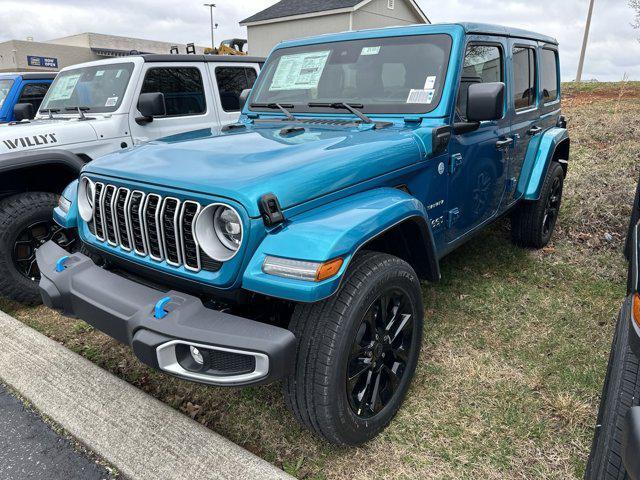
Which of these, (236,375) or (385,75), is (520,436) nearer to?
(236,375)

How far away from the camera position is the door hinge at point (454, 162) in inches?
120

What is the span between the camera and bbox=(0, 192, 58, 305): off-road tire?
3.71m

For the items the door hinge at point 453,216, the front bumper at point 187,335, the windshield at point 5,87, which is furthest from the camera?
the windshield at point 5,87

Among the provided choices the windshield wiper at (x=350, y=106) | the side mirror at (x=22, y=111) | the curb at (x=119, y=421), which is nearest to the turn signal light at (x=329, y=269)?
the curb at (x=119, y=421)

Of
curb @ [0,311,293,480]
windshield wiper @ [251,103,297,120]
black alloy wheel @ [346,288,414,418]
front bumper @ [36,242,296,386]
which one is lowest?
curb @ [0,311,293,480]

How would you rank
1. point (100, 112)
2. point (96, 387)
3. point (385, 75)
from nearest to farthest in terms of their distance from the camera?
point (96, 387) → point (385, 75) → point (100, 112)

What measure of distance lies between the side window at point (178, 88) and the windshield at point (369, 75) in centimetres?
188

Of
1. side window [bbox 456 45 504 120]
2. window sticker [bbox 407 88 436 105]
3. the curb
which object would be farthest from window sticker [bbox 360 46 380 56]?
the curb

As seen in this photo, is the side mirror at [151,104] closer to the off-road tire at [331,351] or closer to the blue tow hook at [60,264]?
the blue tow hook at [60,264]

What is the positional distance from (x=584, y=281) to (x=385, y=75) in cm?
254

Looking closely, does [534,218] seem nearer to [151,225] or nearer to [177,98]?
[151,225]

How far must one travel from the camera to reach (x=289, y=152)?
234cm

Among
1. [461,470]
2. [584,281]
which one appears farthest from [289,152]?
[584,281]

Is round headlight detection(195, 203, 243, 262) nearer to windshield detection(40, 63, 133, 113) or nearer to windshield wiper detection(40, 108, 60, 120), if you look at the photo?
windshield detection(40, 63, 133, 113)
